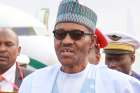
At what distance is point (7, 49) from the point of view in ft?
15.6

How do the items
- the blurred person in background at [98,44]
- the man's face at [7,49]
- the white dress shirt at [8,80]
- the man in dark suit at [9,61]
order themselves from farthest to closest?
the man's face at [7,49] < the man in dark suit at [9,61] < the white dress shirt at [8,80] < the blurred person in background at [98,44]

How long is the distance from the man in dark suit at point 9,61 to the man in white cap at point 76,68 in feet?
4.82

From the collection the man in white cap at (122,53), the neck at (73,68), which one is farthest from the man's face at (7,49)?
the neck at (73,68)

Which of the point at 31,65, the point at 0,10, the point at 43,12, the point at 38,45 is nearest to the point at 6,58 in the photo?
the point at 31,65

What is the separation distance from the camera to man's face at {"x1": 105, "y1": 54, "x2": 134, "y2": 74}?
4.63 meters

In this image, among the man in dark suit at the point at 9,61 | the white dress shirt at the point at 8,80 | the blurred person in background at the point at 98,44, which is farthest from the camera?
the man in dark suit at the point at 9,61

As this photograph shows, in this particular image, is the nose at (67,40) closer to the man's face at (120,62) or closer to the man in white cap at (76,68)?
the man in white cap at (76,68)

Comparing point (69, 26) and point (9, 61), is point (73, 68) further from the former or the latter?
point (9, 61)

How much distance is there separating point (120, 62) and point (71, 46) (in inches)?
70.0

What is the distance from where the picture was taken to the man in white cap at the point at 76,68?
2.92 meters

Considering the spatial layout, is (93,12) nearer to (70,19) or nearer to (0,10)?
(70,19)

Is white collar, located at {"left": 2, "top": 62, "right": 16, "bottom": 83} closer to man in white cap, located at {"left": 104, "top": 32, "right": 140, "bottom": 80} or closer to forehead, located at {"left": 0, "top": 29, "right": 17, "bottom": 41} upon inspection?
forehead, located at {"left": 0, "top": 29, "right": 17, "bottom": 41}

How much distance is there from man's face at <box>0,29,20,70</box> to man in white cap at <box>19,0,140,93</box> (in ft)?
5.38

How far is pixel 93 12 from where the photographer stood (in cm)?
312
